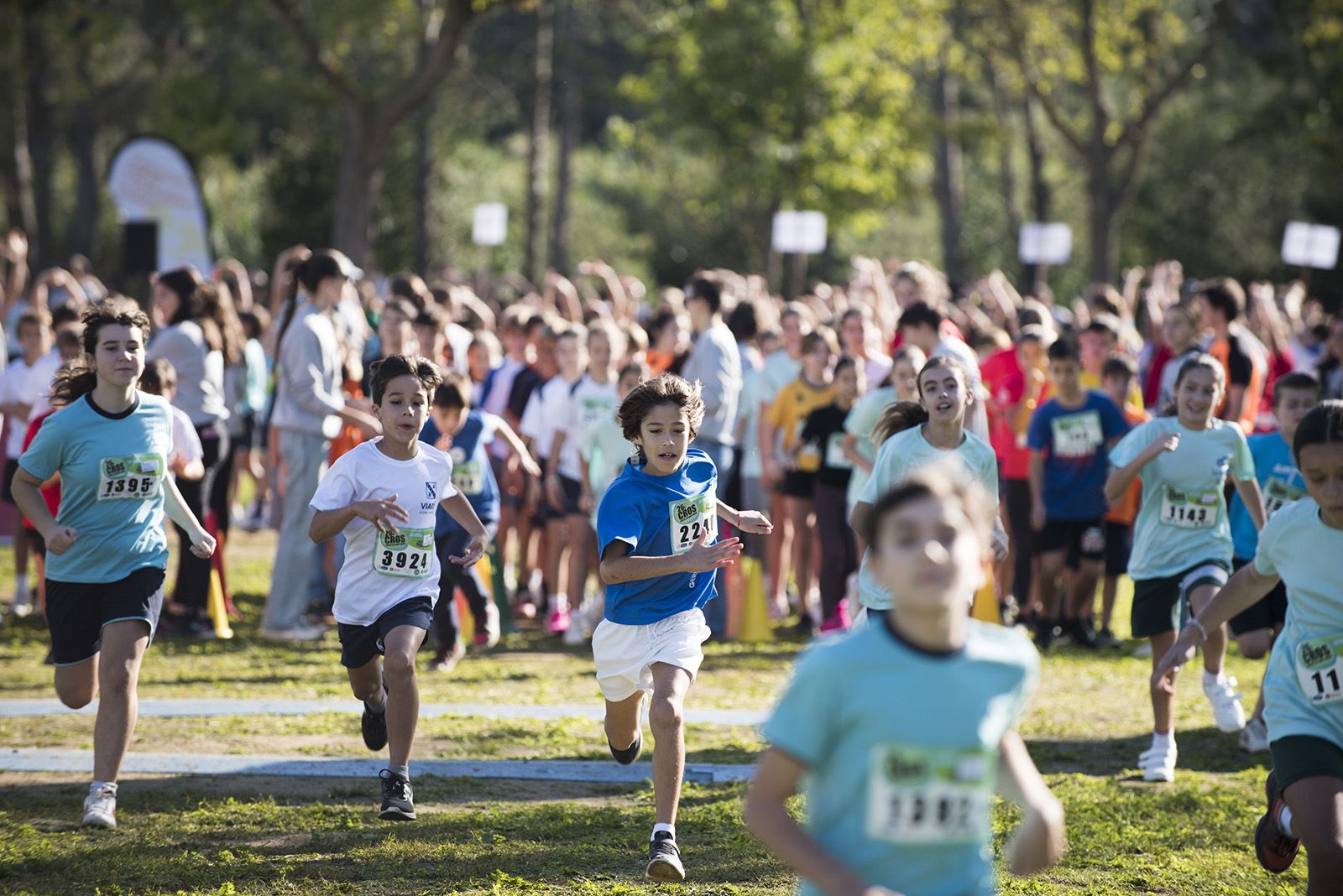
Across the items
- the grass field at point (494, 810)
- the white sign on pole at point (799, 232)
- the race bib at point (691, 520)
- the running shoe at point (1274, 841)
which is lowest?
the grass field at point (494, 810)

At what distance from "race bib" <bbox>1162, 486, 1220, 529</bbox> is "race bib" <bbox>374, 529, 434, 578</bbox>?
3505 millimetres

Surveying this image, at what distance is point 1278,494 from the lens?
313 inches

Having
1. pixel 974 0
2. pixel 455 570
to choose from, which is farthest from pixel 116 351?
pixel 974 0

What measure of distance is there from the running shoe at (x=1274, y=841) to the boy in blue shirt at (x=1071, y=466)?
4978 millimetres

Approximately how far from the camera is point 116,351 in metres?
6.33

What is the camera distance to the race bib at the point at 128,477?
6.38 metres

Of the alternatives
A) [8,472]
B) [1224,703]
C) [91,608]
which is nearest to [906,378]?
[1224,703]

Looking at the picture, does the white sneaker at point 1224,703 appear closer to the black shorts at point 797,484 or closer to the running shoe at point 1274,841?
the running shoe at point 1274,841

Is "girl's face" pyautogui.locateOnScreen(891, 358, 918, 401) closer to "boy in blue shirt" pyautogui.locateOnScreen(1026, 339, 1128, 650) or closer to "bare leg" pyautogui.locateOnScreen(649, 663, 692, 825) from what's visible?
"boy in blue shirt" pyautogui.locateOnScreen(1026, 339, 1128, 650)

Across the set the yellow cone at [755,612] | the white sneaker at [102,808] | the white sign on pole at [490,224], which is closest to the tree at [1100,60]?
the white sign on pole at [490,224]

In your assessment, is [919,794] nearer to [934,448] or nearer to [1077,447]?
[934,448]

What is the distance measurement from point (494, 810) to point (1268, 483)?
4.34 metres

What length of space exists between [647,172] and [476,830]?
35996mm

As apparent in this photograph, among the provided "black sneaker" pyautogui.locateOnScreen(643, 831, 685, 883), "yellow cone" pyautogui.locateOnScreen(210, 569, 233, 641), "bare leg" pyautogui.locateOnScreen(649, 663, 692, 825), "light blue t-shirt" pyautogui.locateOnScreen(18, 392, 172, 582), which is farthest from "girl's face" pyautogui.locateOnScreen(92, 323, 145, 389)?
"yellow cone" pyautogui.locateOnScreen(210, 569, 233, 641)
